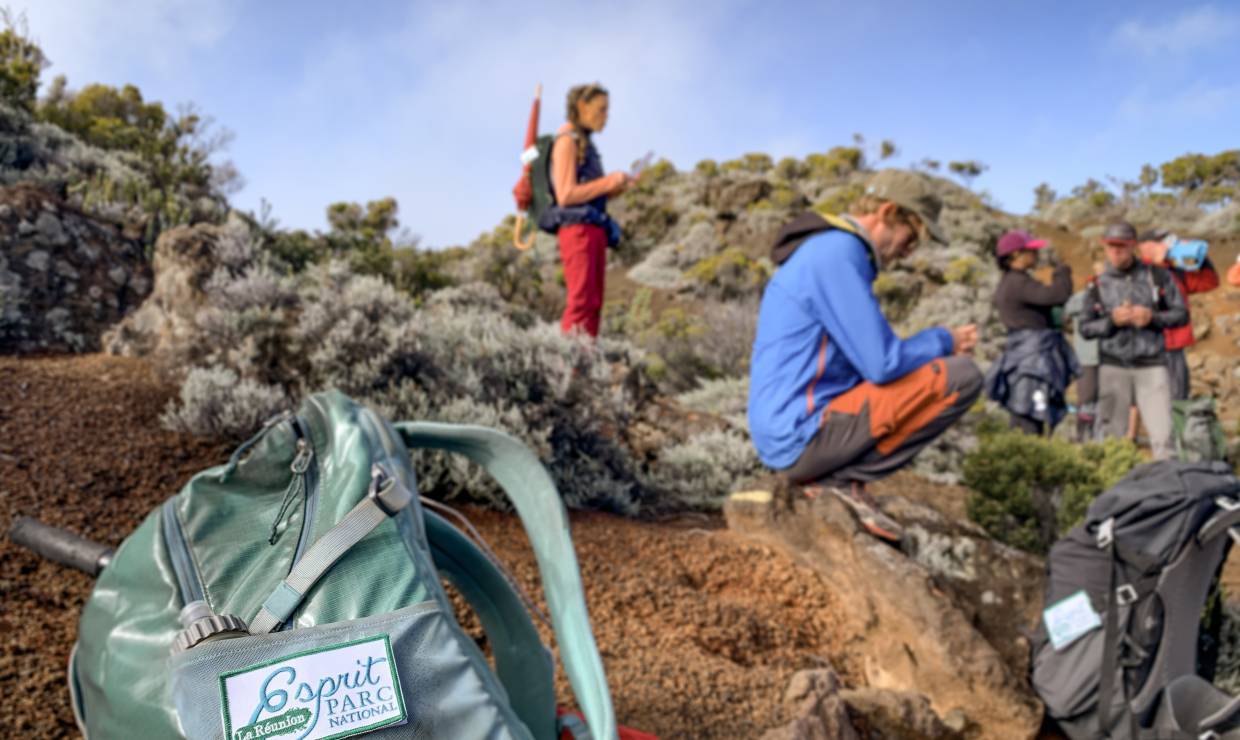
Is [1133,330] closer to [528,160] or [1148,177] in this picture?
[528,160]

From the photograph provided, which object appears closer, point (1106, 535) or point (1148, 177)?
point (1106, 535)

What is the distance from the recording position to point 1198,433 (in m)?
5.36

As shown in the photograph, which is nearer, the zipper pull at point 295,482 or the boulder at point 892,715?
the zipper pull at point 295,482

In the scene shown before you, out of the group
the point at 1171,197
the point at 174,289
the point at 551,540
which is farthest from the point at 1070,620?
the point at 1171,197

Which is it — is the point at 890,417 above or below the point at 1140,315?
below

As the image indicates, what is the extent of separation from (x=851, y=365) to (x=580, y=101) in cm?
268

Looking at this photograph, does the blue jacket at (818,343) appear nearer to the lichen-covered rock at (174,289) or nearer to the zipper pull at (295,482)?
the zipper pull at (295,482)

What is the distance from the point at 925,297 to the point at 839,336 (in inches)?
462

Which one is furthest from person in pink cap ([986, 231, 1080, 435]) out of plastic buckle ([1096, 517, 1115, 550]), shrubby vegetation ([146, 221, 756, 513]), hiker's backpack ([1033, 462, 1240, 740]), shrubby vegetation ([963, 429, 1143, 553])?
plastic buckle ([1096, 517, 1115, 550])

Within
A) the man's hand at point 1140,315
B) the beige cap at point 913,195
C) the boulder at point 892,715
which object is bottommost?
the boulder at point 892,715

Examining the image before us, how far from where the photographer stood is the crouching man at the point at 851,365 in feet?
10.7

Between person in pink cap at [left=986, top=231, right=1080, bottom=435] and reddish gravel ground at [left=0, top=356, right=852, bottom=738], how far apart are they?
10.8 feet

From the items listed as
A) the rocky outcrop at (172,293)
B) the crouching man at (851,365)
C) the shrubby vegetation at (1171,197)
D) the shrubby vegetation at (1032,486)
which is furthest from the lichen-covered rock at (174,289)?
the shrubby vegetation at (1171,197)

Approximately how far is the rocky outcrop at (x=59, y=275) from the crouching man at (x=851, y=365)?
426cm
